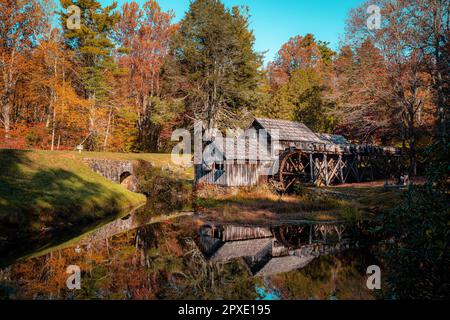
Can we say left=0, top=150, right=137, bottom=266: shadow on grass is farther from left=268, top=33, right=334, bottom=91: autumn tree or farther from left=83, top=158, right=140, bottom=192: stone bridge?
left=268, top=33, right=334, bottom=91: autumn tree

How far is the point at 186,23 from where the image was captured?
33812mm

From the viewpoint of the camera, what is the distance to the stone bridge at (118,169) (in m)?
22.3

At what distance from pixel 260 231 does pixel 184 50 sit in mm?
25092

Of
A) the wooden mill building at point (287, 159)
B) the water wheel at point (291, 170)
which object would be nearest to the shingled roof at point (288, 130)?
the wooden mill building at point (287, 159)

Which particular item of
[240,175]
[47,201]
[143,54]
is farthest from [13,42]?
[240,175]

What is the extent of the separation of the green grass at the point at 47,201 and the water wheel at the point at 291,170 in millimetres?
10729

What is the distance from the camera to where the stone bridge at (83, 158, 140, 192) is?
22.3 m

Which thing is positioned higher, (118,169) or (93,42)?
(93,42)

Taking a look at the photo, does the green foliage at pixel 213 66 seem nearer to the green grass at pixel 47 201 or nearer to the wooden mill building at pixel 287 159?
the wooden mill building at pixel 287 159

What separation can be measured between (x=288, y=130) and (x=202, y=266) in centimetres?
2235

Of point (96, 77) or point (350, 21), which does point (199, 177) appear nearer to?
point (96, 77)

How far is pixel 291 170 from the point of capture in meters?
25.2

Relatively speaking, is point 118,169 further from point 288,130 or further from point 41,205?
point 288,130

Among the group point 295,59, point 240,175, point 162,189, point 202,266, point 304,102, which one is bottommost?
point 202,266
